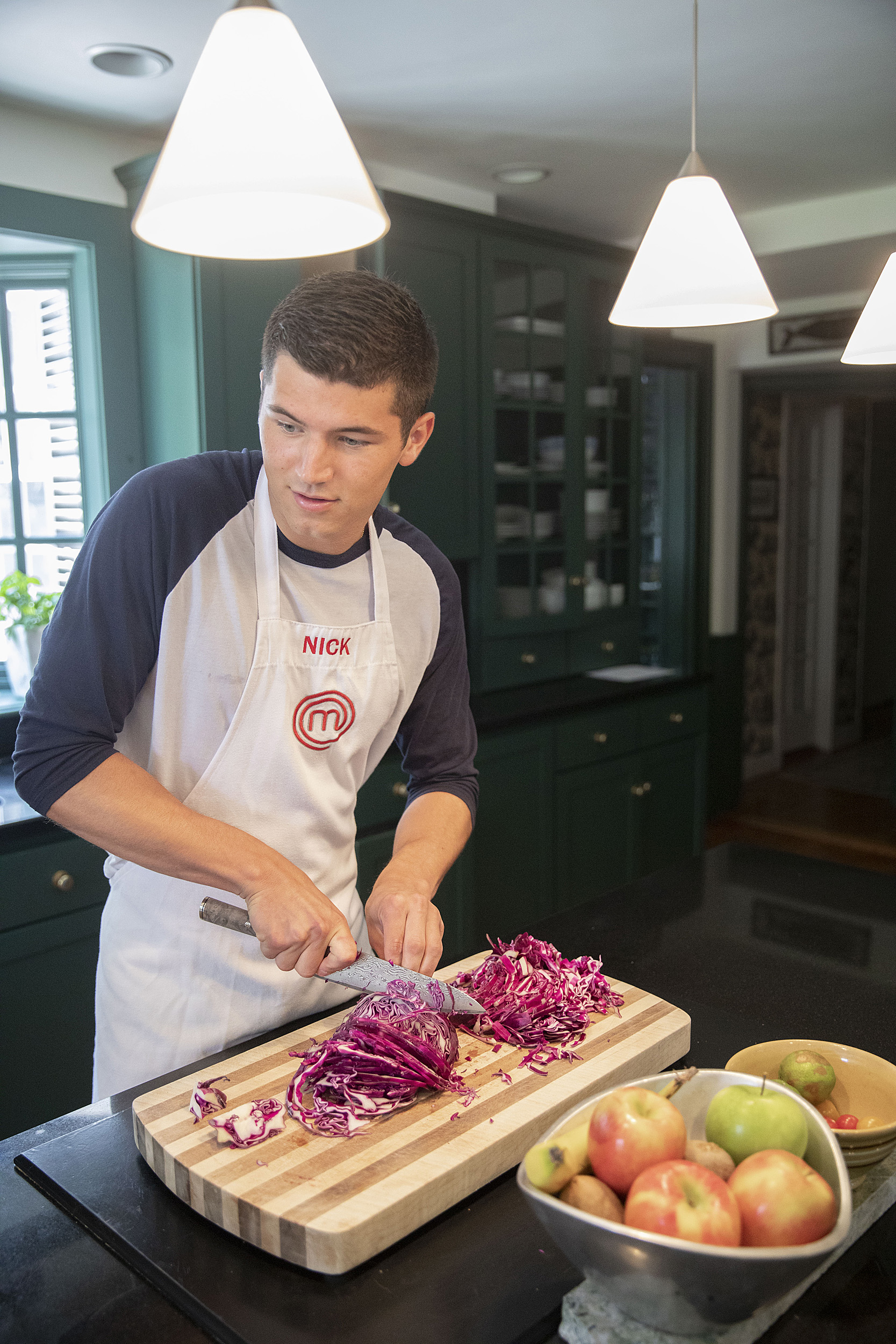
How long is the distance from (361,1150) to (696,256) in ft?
3.81

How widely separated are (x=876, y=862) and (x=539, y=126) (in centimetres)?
349

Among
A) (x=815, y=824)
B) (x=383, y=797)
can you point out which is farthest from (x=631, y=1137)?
(x=815, y=824)

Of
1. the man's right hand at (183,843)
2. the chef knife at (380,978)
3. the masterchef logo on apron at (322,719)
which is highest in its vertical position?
the masterchef logo on apron at (322,719)

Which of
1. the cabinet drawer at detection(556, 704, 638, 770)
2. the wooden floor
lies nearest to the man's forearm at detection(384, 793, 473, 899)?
the cabinet drawer at detection(556, 704, 638, 770)

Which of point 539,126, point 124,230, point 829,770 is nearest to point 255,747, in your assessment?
point 124,230

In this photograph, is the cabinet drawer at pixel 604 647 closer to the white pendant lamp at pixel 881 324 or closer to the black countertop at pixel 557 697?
the black countertop at pixel 557 697

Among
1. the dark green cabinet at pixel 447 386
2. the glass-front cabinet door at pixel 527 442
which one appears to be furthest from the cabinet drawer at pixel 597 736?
the dark green cabinet at pixel 447 386

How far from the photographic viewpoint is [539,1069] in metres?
1.17

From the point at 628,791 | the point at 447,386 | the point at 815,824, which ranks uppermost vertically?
the point at 447,386

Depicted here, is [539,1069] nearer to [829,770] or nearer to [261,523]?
[261,523]

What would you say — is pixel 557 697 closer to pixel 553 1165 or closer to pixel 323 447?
pixel 323 447

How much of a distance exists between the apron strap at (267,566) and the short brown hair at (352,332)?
0.65 feet

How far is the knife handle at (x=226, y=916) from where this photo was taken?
124cm

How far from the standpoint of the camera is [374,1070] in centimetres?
110
